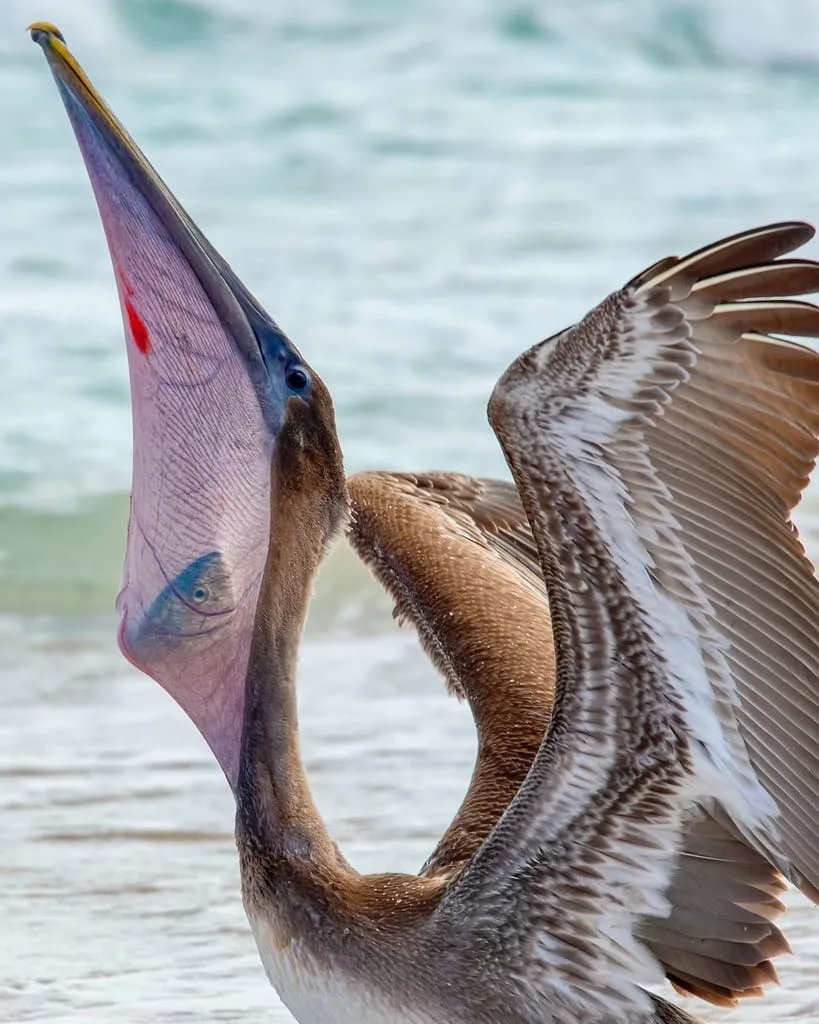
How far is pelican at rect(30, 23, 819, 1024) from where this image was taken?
3355 millimetres

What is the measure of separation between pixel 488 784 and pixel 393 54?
17241 millimetres

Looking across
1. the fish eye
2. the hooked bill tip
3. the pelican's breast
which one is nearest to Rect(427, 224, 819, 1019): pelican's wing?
the pelican's breast

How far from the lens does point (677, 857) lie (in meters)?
3.72

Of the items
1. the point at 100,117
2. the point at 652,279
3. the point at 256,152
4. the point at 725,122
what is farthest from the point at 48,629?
the point at 725,122

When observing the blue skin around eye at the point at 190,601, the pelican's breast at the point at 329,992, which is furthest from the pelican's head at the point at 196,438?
the pelican's breast at the point at 329,992

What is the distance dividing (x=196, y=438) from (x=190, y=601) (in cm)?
31

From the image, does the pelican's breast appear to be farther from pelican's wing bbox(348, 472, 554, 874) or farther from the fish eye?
the fish eye

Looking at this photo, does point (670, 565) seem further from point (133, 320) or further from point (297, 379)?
point (133, 320)

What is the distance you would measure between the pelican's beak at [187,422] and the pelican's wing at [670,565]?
61 cm

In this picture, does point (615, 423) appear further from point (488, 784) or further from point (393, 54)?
point (393, 54)

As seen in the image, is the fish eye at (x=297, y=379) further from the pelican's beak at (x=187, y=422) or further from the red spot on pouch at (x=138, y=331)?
the red spot on pouch at (x=138, y=331)

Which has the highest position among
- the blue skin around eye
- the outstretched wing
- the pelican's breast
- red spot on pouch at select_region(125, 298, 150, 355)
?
red spot on pouch at select_region(125, 298, 150, 355)

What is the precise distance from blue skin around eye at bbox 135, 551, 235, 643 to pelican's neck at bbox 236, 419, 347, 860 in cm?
13

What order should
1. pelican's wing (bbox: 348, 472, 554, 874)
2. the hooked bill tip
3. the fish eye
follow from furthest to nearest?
pelican's wing (bbox: 348, 472, 554, 874)
the fish eye
the hooked bill tip
